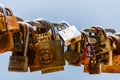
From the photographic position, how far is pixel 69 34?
8.43 feet

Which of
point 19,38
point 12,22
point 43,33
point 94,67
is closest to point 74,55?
point 94,67

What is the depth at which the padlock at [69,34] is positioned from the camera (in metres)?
2.49

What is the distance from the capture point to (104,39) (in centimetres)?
286

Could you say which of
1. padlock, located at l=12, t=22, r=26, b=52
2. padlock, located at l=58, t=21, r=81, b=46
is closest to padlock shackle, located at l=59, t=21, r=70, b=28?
padlock, located at l=58, t=21, r=81, b=46

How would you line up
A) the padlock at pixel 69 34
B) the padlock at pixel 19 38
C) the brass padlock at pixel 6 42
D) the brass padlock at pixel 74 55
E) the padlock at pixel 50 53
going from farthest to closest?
the brass padlock at pixel 74 55, the padlock at pixel 69 34, the padlock at pixel 50 53, the padlock at pixel 19 38, the brass padlock at pixel 6 42

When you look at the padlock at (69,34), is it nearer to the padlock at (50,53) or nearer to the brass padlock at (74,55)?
the padlock at (50,53)

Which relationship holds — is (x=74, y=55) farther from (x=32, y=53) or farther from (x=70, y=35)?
(x=32, y=53)

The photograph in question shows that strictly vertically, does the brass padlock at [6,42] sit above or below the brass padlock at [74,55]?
above

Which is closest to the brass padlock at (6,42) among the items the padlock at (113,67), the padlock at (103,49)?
the padlock at (103,49)

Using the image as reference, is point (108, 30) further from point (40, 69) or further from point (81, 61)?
point (40, 69)

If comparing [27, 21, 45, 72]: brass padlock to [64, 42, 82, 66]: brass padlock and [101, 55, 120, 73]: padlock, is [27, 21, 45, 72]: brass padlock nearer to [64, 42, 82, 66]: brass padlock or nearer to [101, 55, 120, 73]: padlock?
[64, 42, 82, 66]: brass padlock

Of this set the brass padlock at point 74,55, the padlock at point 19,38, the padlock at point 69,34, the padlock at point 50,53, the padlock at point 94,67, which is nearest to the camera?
the padlock at point 19,38

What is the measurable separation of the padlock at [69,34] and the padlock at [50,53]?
45mm

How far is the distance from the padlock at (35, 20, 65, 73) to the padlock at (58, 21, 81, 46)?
45 mm
